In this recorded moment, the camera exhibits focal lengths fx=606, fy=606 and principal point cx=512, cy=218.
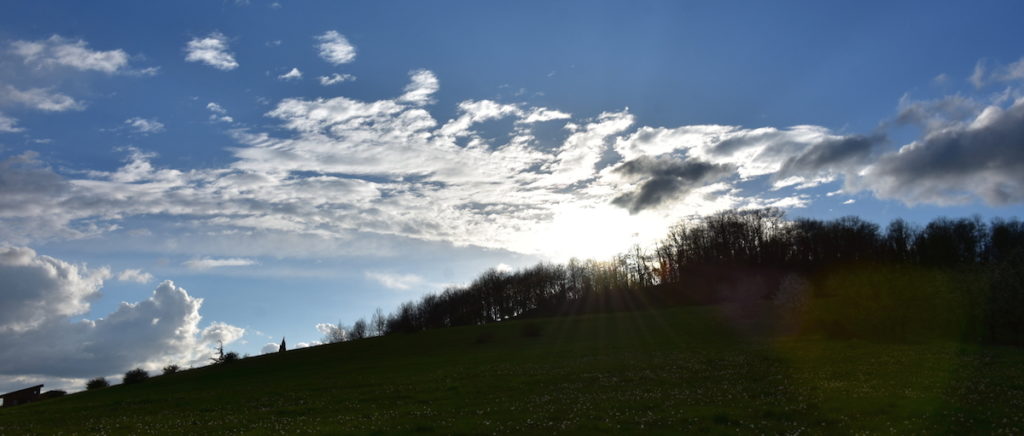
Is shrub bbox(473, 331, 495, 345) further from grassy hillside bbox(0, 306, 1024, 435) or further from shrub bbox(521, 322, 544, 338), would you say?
grassy hillside bbox(0, 306, 1024, 435)

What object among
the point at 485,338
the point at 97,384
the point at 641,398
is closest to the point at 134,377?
the point at 97,384

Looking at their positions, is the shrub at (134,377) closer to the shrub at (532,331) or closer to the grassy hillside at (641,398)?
the grassy hillside at (641,398)

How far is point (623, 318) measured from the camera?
385 feet

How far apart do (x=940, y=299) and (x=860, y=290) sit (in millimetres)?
8578

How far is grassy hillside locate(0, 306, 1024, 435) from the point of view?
868 inches

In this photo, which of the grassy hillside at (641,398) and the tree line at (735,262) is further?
the tree line at (735,262)

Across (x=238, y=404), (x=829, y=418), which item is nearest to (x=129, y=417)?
(x=238, y=404)

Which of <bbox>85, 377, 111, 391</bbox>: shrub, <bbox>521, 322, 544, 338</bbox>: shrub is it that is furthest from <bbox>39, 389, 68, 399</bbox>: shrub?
<bbox>521, 322, 544, 338</bbox>: shrub

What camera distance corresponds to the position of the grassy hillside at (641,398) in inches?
868

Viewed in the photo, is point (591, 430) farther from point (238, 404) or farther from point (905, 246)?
point (905, 246)

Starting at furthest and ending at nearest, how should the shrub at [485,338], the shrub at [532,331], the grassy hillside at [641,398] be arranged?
the shrub at [532,331] < the shrub at [485,338] < the grassy hillside at [641,398]

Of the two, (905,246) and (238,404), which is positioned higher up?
(905,246)

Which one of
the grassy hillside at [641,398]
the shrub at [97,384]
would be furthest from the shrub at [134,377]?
the grassy hillside at [641,398]

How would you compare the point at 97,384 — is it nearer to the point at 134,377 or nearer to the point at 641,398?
the point at 134,377
